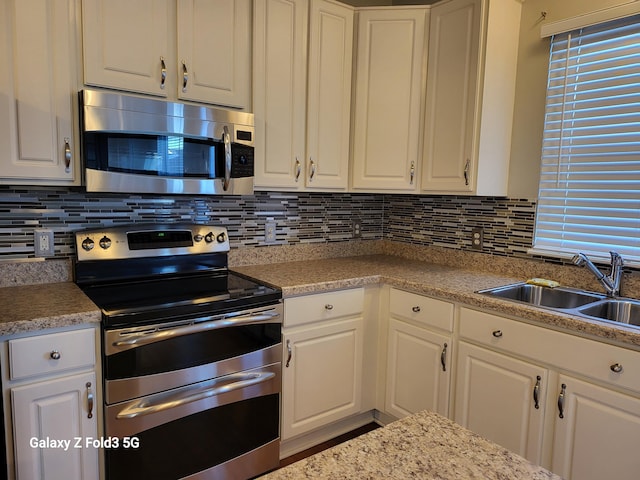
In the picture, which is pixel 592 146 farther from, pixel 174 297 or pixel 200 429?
pixel 200 429

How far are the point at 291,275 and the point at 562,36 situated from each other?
1796mm

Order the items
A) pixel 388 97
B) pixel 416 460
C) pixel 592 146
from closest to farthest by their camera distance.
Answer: pixel 416 460, pixel 592 146, pixel 388 97

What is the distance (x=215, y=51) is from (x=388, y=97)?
3.25 ft

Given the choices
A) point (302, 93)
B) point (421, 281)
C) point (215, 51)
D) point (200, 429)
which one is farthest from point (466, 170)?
point (200, 429)

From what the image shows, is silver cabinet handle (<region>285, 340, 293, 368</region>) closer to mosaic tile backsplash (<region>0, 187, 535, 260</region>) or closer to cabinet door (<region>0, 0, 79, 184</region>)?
mosaic tile backsplash (<region>0, 187, 535, 260</region>)

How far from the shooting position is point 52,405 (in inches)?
57.2

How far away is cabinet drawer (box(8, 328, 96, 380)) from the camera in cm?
138

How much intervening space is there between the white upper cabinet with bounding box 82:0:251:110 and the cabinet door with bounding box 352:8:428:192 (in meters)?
0.71

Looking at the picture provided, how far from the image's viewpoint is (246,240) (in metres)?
2.46

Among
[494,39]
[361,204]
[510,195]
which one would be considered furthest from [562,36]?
[361,204]

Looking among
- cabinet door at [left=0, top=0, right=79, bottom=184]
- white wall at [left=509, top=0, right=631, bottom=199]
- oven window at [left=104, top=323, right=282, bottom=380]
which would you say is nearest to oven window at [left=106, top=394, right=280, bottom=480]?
oven window at [left=104, top=323, right=282, bottom=380]

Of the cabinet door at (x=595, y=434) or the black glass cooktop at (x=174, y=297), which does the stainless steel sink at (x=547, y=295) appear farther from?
the black glass cooktop at (x=174, y=297)

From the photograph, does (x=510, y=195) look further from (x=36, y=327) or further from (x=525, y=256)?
(x=36, y=327)

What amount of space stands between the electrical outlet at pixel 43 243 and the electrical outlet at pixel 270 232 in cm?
107
